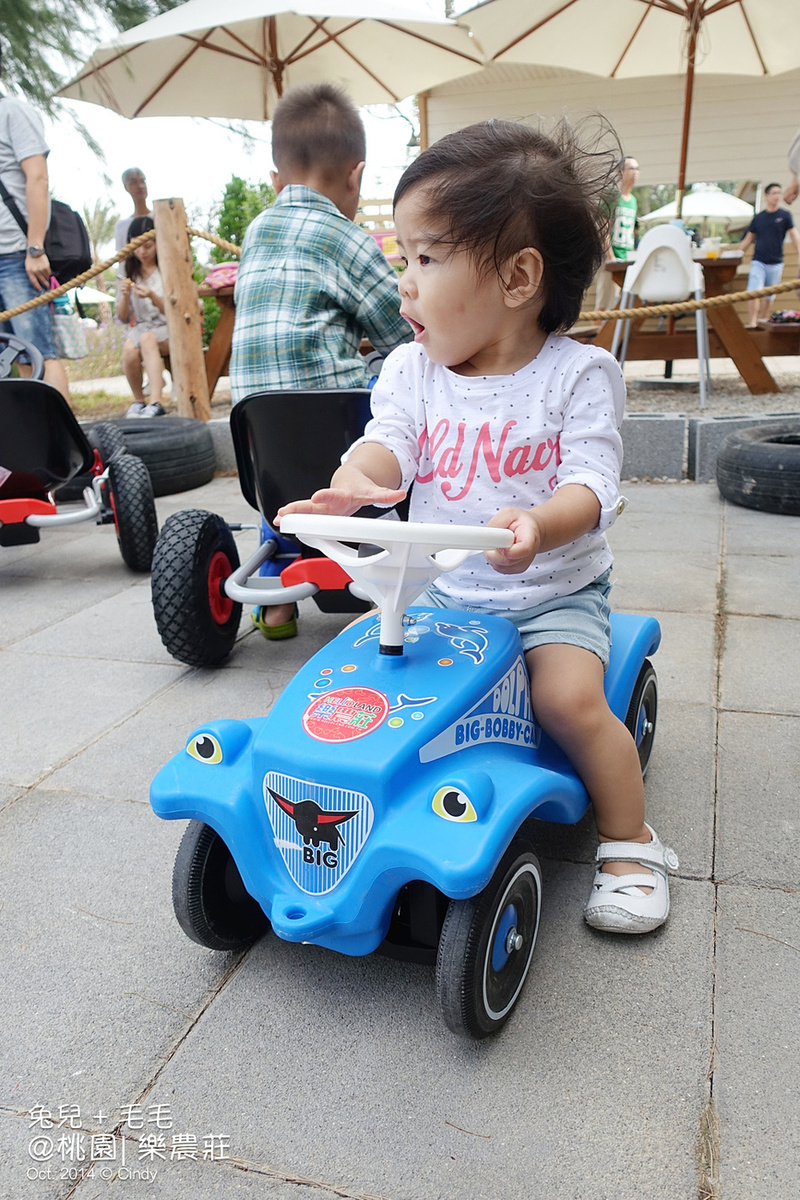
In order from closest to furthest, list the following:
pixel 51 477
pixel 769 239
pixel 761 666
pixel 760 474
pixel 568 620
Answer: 1. pixel 568 620
2. pixel 761 666
3. pixel 51 477
4. pixel 760 474
5. pixel 769 239

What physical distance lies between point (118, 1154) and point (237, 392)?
1.95m

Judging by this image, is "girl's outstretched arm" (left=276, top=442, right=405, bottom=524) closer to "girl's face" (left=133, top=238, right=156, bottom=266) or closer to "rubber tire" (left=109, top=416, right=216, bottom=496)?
"rubber tire" (left=109, top=416, right=216, bottom=496)

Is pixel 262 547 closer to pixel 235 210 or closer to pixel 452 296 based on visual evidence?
pixel 452 296

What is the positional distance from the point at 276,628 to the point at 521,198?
61.3 inches

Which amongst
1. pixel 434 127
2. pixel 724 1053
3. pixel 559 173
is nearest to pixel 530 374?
pixel 559 173

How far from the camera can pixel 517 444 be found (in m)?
1.50

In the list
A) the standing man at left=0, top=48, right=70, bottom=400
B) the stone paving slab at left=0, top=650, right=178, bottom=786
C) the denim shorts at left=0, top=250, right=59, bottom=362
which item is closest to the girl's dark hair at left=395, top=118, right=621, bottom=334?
the stone paving slab at left=0, top=650, right=178, bottom=786

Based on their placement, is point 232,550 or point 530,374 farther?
point 232,550

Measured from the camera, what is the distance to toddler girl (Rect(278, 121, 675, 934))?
53.6 inches

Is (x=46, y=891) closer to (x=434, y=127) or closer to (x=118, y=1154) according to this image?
(x=118, y=1154)

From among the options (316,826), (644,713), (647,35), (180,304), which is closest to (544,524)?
(316,826)

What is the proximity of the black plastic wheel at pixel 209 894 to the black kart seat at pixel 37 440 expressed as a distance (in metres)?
2.12

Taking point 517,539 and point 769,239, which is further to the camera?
point 769,239

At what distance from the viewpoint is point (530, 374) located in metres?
1.50
